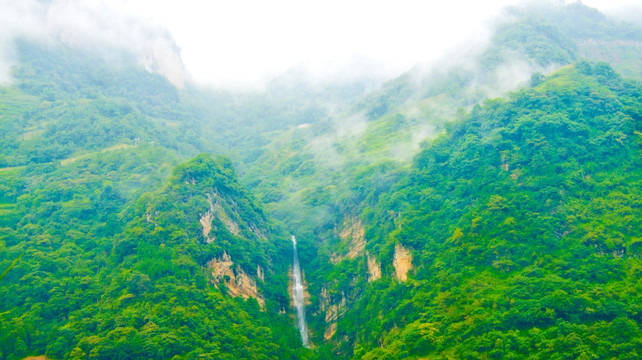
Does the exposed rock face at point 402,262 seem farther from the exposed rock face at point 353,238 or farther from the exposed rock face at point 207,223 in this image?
the exposed rock face at point 207,223

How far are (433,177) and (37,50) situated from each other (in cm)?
11577

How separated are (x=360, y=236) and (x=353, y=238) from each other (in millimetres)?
2089

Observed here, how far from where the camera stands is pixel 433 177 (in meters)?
76.2

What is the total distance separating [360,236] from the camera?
81.5m

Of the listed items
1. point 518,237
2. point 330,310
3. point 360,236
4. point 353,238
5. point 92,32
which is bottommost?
point 330,310

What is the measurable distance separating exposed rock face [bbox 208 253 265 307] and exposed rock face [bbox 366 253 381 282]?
546 inches

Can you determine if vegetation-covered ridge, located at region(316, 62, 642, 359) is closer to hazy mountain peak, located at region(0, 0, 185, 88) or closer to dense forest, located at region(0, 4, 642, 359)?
dense forest, located at region(0, 4, 642, 359)

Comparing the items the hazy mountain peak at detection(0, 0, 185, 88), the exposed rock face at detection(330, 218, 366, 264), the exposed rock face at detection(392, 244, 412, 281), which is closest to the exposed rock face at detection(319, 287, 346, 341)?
the exposed rock face at detection(330, 218, 366, 264)

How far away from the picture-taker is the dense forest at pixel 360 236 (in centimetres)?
4903

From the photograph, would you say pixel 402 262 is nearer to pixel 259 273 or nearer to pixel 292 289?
pixel 259 273

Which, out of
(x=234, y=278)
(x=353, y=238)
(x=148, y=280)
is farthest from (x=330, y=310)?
(x=148, y=280)

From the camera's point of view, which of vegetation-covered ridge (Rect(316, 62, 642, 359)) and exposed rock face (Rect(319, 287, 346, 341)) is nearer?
vegetation-covered ridge (Rect(316, 62, 642, 359))

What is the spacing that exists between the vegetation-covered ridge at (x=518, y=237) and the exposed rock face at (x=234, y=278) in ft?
37.9

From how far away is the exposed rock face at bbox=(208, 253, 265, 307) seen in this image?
6612 centimetres
